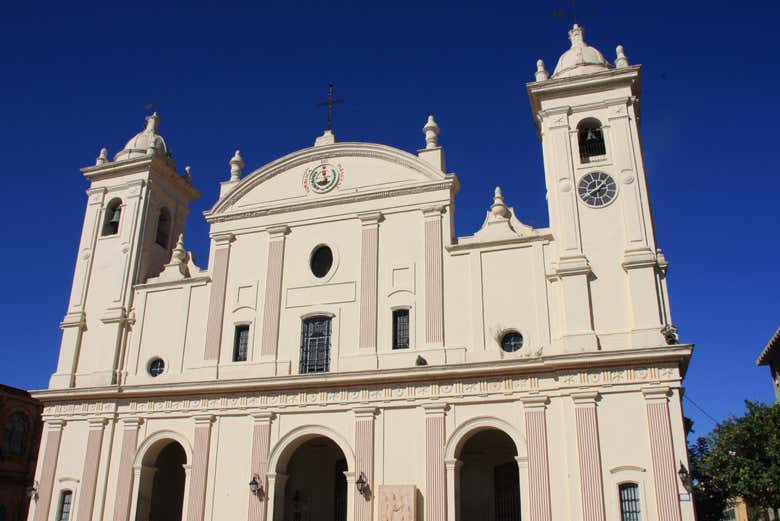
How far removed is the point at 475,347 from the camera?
21.1m

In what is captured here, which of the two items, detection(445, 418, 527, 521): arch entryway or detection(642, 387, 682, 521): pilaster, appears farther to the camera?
Answer: detection(445, 418, 527, 521): arch entryway

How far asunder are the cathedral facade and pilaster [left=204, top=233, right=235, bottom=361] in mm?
78

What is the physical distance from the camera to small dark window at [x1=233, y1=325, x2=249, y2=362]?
23859 millimetres

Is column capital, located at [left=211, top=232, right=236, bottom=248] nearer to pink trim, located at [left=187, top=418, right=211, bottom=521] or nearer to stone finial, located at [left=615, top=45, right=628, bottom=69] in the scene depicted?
pink trim, located at [left=187, top=418, right=211, bottom=521]

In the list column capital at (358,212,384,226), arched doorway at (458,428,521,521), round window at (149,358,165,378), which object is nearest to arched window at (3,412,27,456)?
round window at (149,358,165,378)

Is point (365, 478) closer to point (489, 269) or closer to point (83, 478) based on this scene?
point (489, 269)

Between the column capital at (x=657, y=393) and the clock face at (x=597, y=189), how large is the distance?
5.74m

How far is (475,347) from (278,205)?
29.5ft

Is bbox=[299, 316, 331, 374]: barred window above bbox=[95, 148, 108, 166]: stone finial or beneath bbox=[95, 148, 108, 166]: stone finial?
beneath

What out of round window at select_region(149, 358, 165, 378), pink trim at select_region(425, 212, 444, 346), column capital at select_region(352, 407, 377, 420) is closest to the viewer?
column capital at select_region(352, 407, 377, 420)

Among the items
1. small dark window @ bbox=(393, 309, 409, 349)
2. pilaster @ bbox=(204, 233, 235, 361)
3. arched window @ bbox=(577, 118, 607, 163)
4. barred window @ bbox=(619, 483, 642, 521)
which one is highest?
arched window @ bbox=(577, 118, 607, 163)

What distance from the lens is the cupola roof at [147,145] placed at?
2886 cm

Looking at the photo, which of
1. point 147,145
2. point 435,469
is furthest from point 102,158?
point 435,469

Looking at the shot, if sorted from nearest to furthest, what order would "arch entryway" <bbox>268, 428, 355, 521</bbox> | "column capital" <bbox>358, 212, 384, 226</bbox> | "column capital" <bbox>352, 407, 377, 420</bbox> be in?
"column capital" <bbox>352, 407, 377, 420</bbox> < "arch entryway" <bbox>268, 428, 355, 521</bbox> < "column capital" <bbox>358, 212, 384, 226</bbox>
